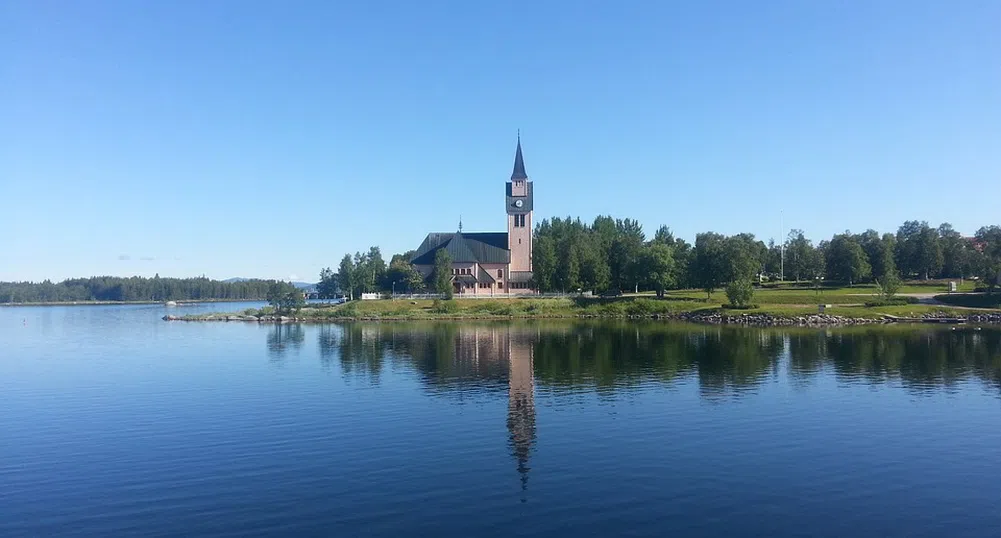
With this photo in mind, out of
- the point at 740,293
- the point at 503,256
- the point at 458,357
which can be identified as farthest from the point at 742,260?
the point at 458,357

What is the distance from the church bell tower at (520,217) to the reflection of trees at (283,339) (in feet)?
128

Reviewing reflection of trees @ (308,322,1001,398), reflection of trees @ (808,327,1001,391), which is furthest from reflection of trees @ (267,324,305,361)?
reflection of trees @ (808,327,1001,391)

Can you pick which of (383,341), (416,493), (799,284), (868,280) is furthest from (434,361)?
(868,280)

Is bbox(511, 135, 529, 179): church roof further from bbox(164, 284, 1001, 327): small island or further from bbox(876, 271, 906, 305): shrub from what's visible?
bbox(876, 271, 906, 305): shrub

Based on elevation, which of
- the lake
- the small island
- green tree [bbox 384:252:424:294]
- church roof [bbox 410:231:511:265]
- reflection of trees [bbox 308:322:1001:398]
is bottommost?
the lake

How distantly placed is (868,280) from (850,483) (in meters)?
105

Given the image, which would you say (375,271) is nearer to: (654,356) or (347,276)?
(347,276)

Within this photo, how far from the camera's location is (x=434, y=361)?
1790 inches

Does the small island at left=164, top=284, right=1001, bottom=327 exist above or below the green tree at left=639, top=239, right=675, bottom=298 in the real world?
below

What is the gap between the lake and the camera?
16.5m

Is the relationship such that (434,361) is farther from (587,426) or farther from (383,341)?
Answer: (587,426)

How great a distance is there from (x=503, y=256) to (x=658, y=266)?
26.3m

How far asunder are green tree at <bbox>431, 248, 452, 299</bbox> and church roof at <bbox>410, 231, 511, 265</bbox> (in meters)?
3.67

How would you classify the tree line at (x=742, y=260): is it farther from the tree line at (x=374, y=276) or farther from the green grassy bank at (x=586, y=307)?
the tree line at (x=374, y=276)
